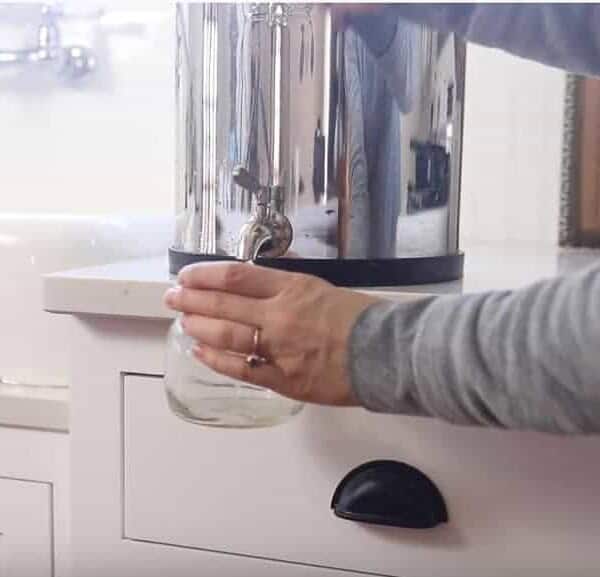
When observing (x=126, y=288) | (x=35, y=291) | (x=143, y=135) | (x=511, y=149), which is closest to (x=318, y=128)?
(x=126, y=288)

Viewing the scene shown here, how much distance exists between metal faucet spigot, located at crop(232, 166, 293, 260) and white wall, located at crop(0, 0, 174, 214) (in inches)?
19.5

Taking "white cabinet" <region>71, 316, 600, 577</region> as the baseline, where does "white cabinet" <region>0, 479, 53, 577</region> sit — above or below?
below

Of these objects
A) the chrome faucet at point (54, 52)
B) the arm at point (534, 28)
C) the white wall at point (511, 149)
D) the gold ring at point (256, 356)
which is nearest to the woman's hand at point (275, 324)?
the gold ring at point (256, 356)

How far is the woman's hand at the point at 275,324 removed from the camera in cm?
44

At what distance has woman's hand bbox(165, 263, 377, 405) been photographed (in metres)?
0.44

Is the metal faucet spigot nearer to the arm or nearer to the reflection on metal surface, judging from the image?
the reflection on metal surface

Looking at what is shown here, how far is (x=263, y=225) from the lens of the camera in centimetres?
Answer: 55

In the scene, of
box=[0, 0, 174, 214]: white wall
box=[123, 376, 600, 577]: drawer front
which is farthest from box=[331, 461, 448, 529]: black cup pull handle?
box=[0, 0, 174, 214]: white wall

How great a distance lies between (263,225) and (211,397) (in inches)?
4.3

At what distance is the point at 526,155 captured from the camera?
0.96 meters

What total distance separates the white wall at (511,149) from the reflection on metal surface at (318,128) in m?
0.37

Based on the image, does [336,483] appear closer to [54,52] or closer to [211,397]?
[211,397]

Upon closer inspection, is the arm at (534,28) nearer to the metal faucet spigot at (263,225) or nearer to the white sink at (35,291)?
the metal faucet spigot at (263,225)

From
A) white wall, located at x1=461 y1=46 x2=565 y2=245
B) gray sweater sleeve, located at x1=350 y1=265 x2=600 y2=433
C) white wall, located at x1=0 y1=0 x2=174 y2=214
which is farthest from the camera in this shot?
white wall, located at x1=0 y1=0 x2=174 y2=214
